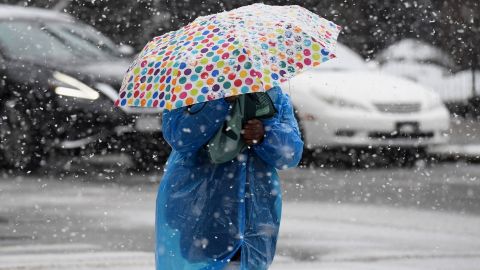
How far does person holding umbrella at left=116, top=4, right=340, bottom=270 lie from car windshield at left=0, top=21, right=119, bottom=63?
24.0 feet

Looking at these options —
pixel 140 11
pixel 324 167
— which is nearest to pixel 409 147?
pixel 324 167

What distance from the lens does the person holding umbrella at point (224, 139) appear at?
450cm

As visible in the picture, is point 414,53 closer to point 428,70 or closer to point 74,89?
point 428,70

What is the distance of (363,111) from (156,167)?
2.16 meters

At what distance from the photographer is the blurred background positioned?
7.79 metres

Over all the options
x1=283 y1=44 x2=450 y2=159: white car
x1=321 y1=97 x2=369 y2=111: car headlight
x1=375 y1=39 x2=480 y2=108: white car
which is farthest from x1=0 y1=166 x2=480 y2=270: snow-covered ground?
x1=375 y1=39 x2=480 y2=108: white car

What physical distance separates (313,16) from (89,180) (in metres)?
6.50

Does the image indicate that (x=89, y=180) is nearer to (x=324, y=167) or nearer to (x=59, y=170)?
(x=59, y=170)

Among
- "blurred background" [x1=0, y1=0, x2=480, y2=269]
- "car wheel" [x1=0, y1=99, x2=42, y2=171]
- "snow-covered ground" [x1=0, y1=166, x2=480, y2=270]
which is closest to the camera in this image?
"snow-covered ground" [x1=0, y1=166, x2=480, y2=270]

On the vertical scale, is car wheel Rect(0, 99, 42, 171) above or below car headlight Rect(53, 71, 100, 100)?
below

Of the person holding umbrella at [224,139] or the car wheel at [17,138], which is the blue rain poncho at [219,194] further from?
the car wheel at [17,138]

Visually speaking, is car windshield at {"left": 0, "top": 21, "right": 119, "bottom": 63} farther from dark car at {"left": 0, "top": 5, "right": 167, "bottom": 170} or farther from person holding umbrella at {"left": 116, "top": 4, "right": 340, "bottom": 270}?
person holding umbrella at {"left": 116, "top": 4, "right": 340, "bottom": 270}

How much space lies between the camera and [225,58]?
442 cm

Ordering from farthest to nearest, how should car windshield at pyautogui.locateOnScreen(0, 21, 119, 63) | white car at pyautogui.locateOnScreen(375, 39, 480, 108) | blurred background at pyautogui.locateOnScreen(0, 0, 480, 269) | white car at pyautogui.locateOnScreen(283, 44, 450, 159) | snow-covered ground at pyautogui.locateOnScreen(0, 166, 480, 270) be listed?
white car at pyautogui.locateOnScreen(375, 39, 480, 108) → white car at pyautogui.locateOnScreen(283, 44, 450, 159) → car windshield at pyautogui.locateOnScreen(0, 21, 119, 63) → blurred background at pyautogui.locateOnScreen(0, 0, 480, 269) → snow-covered ground at pyautogui.locateOnScreen(0, 166, 480, 270)
